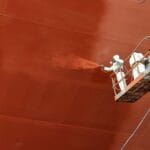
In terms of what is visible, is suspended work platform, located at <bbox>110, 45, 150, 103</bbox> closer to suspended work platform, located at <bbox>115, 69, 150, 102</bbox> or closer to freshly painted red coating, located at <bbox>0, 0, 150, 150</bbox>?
suspended work platform, located at <bbox>115, 69, 150, 102</bbox>

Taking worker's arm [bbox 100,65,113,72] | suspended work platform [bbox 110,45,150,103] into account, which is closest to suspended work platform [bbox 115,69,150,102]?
suspended work platform [bbox 110,45,150,103]

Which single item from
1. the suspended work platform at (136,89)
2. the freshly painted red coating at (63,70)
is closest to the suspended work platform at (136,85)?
the suspended work platform at (136,89)

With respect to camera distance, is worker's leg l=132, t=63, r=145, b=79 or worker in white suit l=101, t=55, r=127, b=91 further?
worker in white suit l=101, t=55, r=127, b=91

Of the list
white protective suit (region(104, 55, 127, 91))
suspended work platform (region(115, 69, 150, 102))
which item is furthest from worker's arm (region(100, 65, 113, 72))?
suspended work platform (region(115, 69, 150, 102))

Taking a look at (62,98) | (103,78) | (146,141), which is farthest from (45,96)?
(146,141)

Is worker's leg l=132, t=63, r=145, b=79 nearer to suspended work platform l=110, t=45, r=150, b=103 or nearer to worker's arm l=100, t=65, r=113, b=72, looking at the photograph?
suspended work platform l=110, t=45, r=150, b=103

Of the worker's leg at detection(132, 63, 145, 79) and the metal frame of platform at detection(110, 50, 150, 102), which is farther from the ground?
the worker's leg at detection(132, 63, 145, 79)

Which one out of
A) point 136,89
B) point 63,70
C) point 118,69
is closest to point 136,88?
point 136,89

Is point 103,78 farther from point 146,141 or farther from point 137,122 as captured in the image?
point 146,141

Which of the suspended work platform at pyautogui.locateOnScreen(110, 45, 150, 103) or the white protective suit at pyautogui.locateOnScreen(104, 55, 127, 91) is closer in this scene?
the suspended work platform at pyautogui.locateOnScreen(110, 45, 150, 103)
